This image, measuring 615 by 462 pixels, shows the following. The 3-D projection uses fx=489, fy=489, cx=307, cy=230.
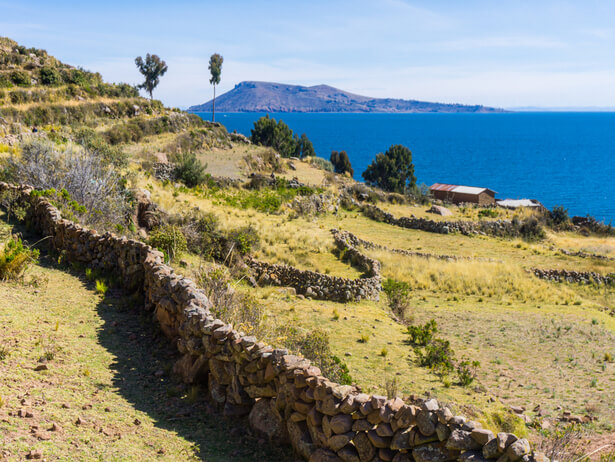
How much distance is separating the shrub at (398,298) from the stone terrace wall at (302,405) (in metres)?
9.69

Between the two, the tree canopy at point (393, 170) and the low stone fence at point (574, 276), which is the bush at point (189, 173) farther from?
the tree canopy at point (393, 170)

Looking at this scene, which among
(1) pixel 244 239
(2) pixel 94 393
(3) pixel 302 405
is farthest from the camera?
(1) pixel 244 239

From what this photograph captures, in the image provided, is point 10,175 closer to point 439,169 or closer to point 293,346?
point 293,346

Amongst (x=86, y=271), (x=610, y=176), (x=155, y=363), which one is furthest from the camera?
(x=610, y=176)

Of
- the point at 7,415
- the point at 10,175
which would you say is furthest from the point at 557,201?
the point at 7,415

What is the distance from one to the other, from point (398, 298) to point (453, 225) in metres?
17.8

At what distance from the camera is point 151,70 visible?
8400cm

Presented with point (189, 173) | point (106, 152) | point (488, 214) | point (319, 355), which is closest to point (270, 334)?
point (319, 355)

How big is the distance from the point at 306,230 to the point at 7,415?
825 inches

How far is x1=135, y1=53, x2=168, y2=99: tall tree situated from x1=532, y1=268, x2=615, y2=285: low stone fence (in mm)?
75849

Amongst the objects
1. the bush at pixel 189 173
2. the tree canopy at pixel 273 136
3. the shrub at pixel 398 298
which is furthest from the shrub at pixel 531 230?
the tree canopy at pixel 273 136

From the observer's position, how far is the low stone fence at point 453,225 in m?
33.5

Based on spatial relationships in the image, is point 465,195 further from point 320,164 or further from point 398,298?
point 398,298

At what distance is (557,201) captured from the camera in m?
94.8
